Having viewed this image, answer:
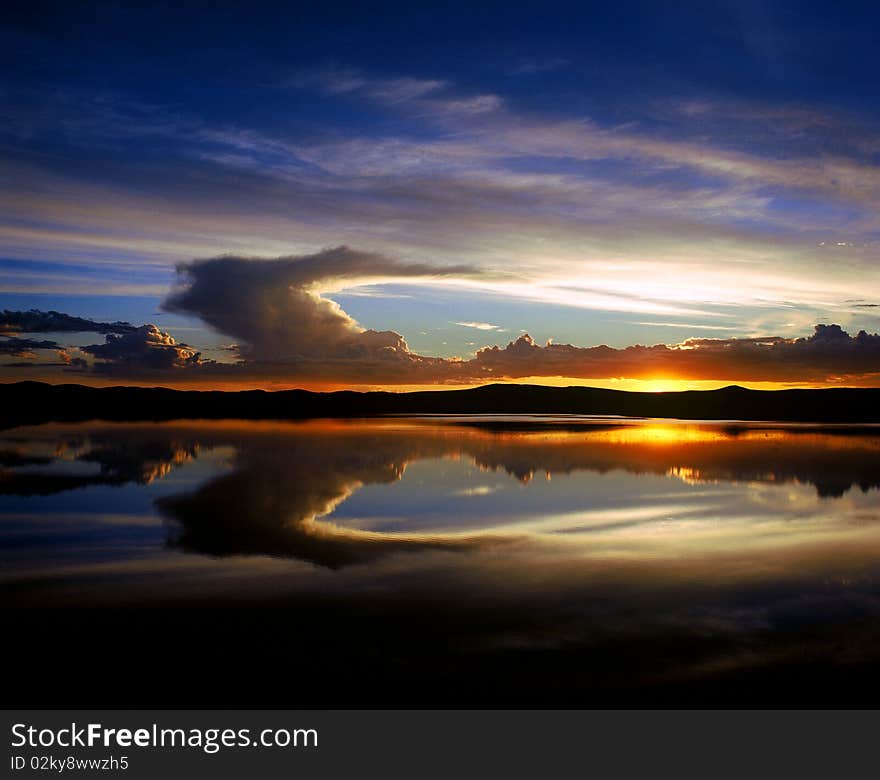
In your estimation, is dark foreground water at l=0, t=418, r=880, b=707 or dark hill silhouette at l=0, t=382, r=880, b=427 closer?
dark foreground water at l=0, t=418, r=880, b=707

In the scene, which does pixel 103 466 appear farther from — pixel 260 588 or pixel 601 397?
pixel 601 397

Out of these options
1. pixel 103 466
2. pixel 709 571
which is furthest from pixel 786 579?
pixel 103 466

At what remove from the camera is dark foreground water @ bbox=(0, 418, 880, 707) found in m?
8.12

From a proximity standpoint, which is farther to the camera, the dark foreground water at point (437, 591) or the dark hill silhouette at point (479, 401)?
the dark hill silhouette at point (479, 401)

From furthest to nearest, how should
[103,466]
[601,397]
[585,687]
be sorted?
1. [601,397]
2. [103,466]
3. [585,687]

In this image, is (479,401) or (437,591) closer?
(437,591)

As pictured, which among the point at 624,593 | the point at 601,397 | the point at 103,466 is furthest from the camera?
the point at 601,397

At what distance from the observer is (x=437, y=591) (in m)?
11.7

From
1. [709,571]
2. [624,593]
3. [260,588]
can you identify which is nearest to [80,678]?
[260,588]

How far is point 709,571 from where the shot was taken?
1324 centimetres

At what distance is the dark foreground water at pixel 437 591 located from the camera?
8125mm
